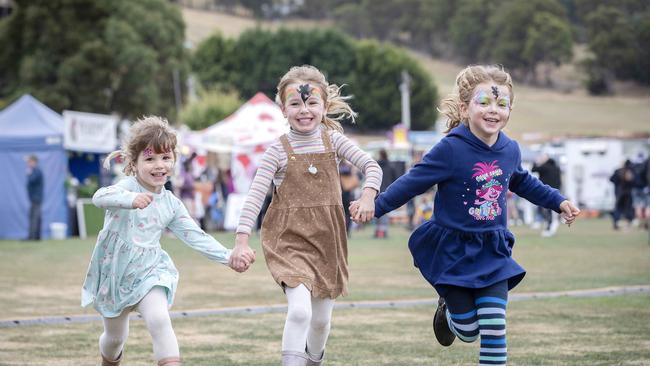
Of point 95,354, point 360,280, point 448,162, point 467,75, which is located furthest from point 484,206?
point 360,280

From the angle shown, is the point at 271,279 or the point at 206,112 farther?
the point at 206,112

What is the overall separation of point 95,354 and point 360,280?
23.3 feet

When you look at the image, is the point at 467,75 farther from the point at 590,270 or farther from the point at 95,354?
the point at 590,270

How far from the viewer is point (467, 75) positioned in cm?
666

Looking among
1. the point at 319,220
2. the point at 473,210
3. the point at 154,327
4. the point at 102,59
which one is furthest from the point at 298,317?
the point at 102,59

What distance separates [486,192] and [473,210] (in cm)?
13

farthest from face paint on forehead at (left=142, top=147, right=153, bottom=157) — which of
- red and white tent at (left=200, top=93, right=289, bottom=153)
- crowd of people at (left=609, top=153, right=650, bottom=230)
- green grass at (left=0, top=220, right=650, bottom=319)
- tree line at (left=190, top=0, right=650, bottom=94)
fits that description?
tree line at (left=190, top=0, right=650, bottom=94)

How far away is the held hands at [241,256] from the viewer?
616 centimetres

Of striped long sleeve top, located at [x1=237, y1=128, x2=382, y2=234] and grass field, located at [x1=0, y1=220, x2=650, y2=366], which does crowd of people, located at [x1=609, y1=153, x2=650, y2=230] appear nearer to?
grass field, located at [x1=0, y1=220, x2=650, y2=366]

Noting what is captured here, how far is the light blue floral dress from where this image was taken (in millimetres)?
6324

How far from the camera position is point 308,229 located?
6461 mm

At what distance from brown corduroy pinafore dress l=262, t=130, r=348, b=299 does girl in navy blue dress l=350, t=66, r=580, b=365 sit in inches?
13.8

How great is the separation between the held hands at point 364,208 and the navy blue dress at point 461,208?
48 millimetres

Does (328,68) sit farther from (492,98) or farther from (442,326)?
(492,98)
